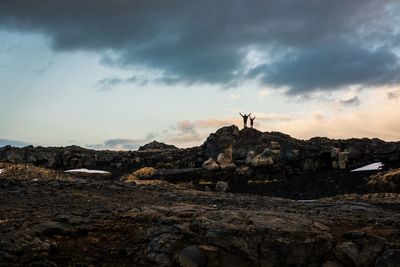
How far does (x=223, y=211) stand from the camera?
18531 millimetres

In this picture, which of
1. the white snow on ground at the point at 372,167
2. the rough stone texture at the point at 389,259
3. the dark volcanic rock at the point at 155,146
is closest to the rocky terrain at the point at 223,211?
the rough stone texture at the point at 389,259

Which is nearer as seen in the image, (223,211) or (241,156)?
(223,211)

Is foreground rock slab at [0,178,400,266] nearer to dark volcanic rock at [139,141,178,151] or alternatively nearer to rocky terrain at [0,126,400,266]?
rocky terrain at [0,126,400,266]

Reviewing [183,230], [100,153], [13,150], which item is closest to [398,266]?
[183,230]

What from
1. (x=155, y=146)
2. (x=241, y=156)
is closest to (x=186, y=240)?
(x=241, y=156)

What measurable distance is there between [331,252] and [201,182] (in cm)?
2934

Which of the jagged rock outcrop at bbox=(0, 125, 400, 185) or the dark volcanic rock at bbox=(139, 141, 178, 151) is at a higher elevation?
the dark volcanic rock at bbox=(139, 141, 178, 151)

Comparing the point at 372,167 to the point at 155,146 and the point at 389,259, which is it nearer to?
the point at 389,259

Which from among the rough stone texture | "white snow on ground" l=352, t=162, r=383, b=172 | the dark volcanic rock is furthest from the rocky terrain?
the dark volcanic rock

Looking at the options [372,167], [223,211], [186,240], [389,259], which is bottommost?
[389,259]

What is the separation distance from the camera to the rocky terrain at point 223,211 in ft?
52.1

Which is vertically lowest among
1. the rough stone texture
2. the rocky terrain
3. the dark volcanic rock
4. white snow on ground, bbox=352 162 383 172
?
the rough stone texture

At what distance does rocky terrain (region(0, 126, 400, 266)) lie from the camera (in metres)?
15.9

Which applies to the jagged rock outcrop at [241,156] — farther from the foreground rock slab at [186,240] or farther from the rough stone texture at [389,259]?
the rough stone texture at [389,259]
